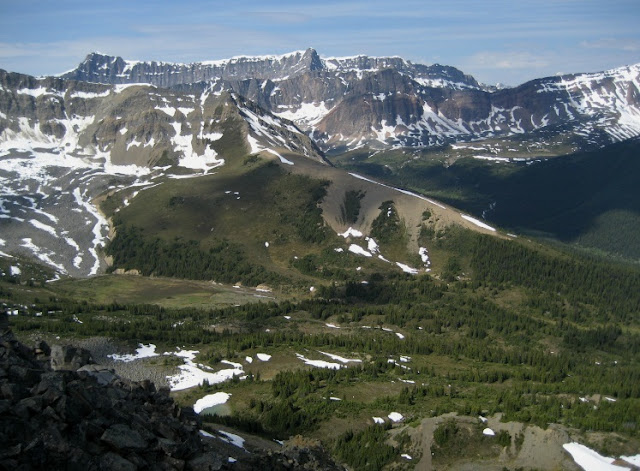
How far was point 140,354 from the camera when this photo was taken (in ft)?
271

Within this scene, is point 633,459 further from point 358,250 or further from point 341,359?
point 358,250

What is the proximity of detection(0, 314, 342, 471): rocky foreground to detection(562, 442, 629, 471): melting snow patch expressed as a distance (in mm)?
24420

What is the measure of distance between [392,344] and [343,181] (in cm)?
9603

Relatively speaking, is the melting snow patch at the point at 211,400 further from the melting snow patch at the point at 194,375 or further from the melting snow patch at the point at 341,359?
the melting snow patch at the point at 341,359

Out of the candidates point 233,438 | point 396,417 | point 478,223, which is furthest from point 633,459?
point 478,223

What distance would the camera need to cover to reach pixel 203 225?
577 ft

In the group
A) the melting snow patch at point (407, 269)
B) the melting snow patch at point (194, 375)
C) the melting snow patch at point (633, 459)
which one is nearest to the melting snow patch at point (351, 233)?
the melting snow patch at point (407, 269)

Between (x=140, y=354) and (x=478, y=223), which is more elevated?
(x=478, y=223)

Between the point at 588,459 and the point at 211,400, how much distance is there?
120 feet

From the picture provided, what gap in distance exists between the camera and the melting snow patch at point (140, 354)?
80375 mm

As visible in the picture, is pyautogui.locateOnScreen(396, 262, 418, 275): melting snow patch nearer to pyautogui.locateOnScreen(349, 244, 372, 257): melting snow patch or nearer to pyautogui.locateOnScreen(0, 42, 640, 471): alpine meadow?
pyautogui.locateOnScreen(0, 42, 640, 471): alpine meadow

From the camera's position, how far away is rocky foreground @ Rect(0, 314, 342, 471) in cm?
2534

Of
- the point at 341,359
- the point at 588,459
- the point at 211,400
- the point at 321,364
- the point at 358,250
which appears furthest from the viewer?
the point at 358,250

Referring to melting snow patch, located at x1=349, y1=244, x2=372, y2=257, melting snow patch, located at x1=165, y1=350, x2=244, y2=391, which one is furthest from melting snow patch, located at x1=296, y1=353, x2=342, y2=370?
melting snow patch, located at x1=349, y1=244, x2=372, y2=257
